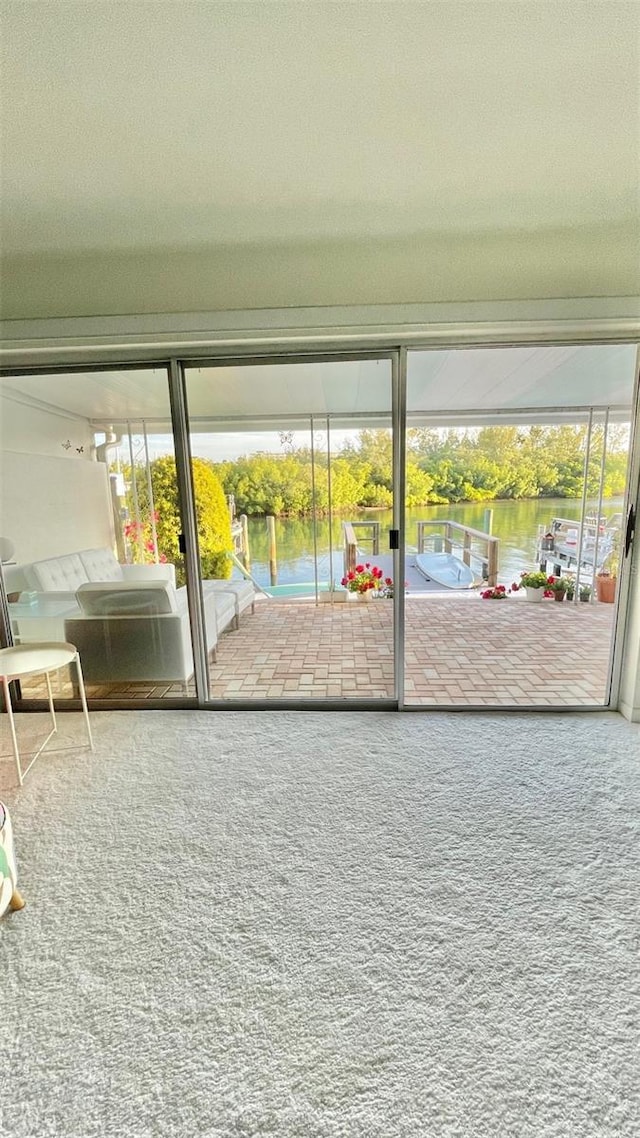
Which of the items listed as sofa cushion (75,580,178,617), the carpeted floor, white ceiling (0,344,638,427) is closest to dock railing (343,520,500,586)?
white ceiling (0,344,638,427)

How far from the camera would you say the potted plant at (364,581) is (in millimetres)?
3084

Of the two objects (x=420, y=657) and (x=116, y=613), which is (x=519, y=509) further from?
(x=116, y=613)

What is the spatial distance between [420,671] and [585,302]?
96.3 inches

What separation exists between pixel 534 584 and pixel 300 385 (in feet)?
10.6

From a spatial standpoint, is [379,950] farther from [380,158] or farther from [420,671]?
[380,158]

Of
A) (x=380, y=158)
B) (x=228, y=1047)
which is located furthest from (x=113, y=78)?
(x=228, y=1047)

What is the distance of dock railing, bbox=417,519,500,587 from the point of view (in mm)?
3711

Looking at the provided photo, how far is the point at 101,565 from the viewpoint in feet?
9.36

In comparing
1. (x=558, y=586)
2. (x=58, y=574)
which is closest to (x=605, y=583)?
(x=558, y=586)

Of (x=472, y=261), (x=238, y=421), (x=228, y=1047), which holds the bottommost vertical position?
(x=228, y=1047)

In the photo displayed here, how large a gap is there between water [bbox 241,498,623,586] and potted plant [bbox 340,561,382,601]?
10 cm

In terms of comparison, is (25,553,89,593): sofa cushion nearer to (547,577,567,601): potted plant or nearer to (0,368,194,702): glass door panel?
(0,368,194,702): glass door panel

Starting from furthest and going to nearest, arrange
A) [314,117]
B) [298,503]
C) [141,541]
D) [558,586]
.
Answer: [558,586] < [298,503] < [141,541] < [314,117]

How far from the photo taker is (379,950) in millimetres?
1325
